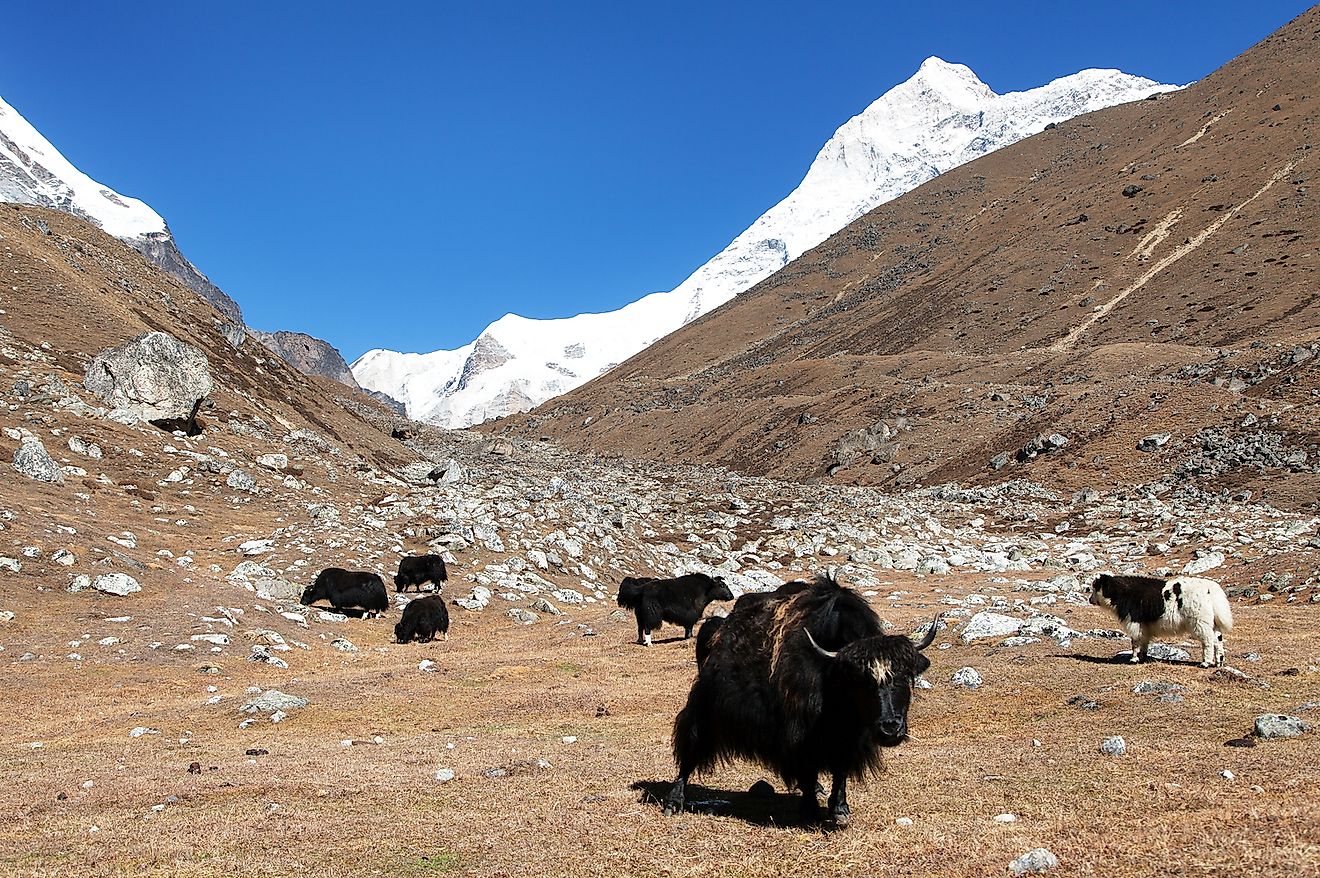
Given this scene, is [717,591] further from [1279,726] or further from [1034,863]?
[1034,863]

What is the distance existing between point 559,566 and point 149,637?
14206 mm

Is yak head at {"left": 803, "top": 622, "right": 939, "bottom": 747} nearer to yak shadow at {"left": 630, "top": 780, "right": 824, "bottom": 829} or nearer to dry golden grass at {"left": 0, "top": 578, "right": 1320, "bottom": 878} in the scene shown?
dry golden grass at {"left": 0, "top": 578, "right": 1320, "bottom": 878}

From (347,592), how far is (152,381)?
19.1 m

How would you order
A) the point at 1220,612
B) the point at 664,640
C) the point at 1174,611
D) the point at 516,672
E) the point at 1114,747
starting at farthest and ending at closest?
the point at 664,640 → the point at 516,672 → the point at 1174,611 → the point at 1220,612 → the point at 1114,747

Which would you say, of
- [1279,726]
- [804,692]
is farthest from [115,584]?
[1279,726]

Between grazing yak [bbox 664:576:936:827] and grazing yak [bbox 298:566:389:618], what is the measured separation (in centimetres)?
1779

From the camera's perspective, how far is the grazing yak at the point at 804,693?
22.7 ft

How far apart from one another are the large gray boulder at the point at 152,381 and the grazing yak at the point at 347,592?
1718 cm

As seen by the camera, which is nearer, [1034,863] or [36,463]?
[1034,863]

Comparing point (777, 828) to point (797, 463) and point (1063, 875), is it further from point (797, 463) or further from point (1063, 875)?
point (797, 463)

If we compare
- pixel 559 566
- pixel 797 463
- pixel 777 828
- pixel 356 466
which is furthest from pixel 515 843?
pixel 797 463

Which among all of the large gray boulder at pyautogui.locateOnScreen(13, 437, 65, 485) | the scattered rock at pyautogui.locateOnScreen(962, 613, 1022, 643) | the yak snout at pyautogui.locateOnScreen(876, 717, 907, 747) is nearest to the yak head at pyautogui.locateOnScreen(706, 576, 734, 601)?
the scattered rock at pyautogui.locateOnScreen(962, 613, 1022, 643)

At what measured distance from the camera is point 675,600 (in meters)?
21.2

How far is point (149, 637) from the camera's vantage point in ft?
61.4
